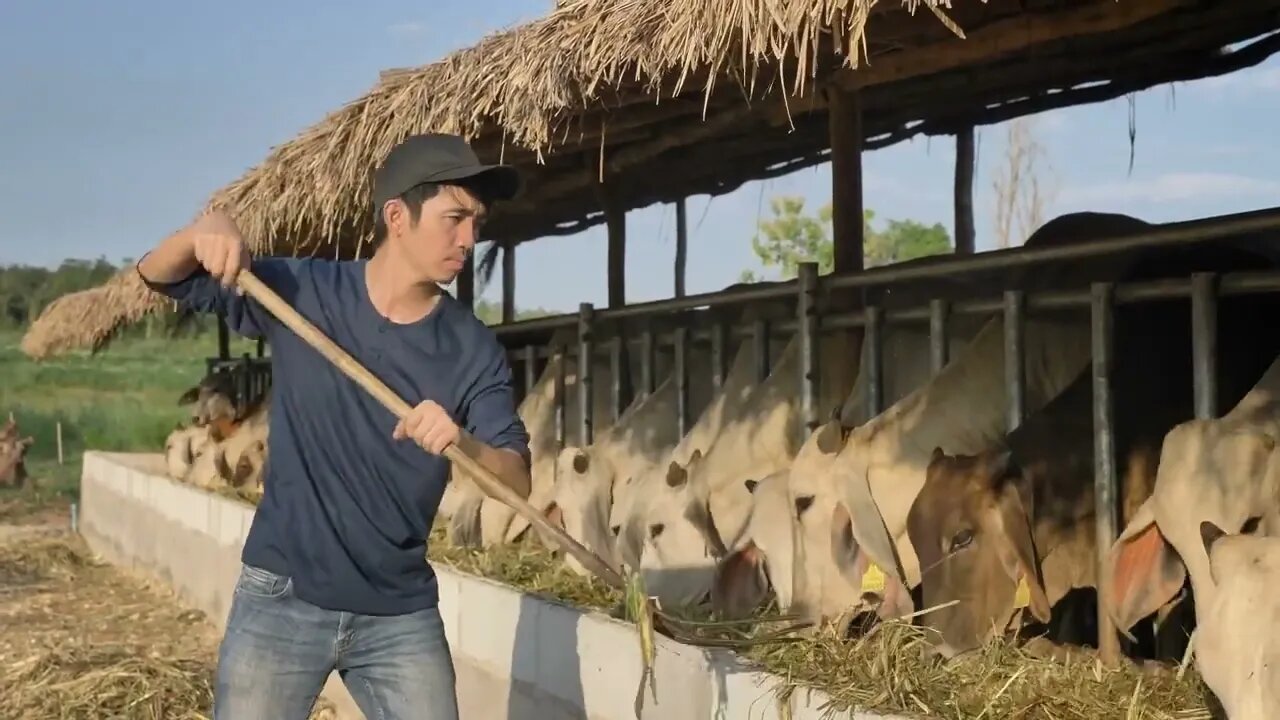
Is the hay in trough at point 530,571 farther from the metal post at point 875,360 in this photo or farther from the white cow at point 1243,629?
the white cow at point 1243,629

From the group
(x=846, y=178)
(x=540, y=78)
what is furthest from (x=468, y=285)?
(x=540, y=78)

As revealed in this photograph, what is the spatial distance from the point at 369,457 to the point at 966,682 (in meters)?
1.62

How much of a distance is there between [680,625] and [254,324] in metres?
1.65

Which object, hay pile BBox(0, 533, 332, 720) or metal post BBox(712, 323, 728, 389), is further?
metal post BBox(712, 323, 728, 389)

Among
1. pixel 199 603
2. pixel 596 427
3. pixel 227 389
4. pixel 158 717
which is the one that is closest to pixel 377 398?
pixel 158 717

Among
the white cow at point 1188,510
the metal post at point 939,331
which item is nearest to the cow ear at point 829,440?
the metal post at point 939,331

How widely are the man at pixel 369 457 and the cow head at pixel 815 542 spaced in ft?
4.94

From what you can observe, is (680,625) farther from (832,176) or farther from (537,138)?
(832,176)

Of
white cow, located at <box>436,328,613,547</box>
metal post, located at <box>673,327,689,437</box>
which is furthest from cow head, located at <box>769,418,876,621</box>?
white cow, located at <box>436,328,613,547</box>

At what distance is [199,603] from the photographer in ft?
28.7

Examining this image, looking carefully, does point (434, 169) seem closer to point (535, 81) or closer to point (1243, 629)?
point (1243, 629)

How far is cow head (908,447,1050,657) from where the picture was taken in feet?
12.0

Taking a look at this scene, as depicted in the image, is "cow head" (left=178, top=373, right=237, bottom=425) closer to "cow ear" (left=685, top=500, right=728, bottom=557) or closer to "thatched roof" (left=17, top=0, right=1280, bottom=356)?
"thatched roof" (left=17, top=0, right=1280, bottom=356)

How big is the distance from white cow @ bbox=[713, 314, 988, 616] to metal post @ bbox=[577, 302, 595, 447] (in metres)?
2.15
